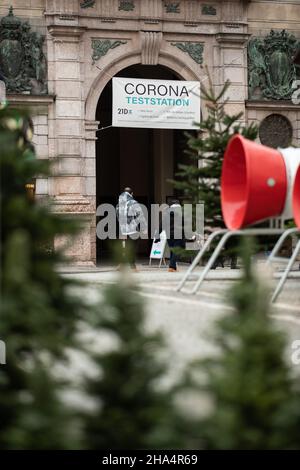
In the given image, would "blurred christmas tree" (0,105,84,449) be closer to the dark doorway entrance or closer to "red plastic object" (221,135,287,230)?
"red plastic object" (221,135,287,230)

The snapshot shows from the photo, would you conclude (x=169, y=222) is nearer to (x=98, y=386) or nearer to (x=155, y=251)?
(x=155, y=251)

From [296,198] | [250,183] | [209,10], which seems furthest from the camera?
[209,10]

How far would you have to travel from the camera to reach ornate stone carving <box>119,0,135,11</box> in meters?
27.1

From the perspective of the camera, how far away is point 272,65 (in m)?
28.4

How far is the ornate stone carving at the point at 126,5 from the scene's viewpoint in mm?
27125

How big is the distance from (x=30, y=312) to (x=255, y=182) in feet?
19.6

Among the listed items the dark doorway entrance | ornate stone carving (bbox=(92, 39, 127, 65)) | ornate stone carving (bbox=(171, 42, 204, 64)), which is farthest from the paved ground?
the dark doorway entrance

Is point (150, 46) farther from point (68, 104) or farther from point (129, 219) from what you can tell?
point (129, 219)

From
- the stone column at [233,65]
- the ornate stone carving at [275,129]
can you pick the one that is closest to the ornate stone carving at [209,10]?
the stone column at [233,65]

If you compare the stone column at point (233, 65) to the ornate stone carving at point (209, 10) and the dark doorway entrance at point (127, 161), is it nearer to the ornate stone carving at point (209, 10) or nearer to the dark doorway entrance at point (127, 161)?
the ornate stone carving at point (209, 10)

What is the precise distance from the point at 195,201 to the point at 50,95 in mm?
14472

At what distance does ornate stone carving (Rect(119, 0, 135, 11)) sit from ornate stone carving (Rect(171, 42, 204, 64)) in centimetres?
135

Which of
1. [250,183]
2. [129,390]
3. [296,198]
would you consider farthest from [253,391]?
[296,198]
